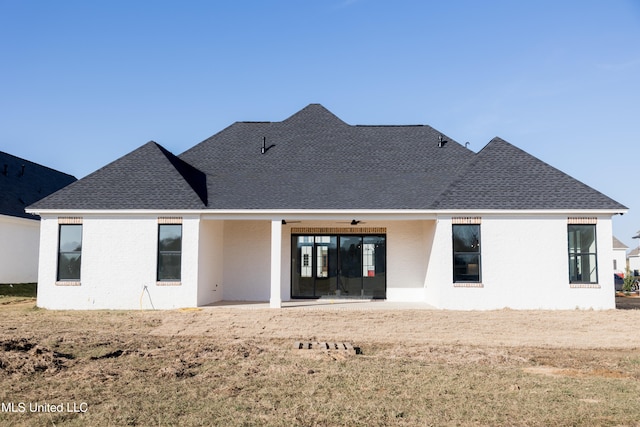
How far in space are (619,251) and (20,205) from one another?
5793 cm

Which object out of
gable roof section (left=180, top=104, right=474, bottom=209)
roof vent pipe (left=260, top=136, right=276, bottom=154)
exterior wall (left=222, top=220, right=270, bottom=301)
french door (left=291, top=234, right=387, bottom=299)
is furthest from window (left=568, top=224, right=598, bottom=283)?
roof vent pipe (left=260, top=136, right=276, bottom=154)

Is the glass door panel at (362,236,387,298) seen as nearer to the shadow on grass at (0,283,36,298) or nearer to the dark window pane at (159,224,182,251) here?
the dark window pane at (159,224,182,251)

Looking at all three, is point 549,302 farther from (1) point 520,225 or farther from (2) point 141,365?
(2) point 141,365

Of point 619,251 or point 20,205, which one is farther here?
point 619,251

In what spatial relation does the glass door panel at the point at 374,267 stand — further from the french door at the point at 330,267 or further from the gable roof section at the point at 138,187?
the gable roof section at the point at 138,187

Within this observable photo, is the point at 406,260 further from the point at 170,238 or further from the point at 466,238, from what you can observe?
the point at 170,238

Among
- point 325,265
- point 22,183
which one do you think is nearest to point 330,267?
point 325,265

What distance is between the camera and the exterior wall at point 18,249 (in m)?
25.4

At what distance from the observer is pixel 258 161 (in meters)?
21.2

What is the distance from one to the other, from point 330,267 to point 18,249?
640 inches

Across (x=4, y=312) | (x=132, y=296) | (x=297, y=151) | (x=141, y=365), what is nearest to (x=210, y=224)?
(x=132, y=296)

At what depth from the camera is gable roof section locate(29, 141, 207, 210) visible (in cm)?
1777

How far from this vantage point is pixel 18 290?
78.1ft

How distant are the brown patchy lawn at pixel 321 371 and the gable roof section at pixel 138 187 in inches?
168
